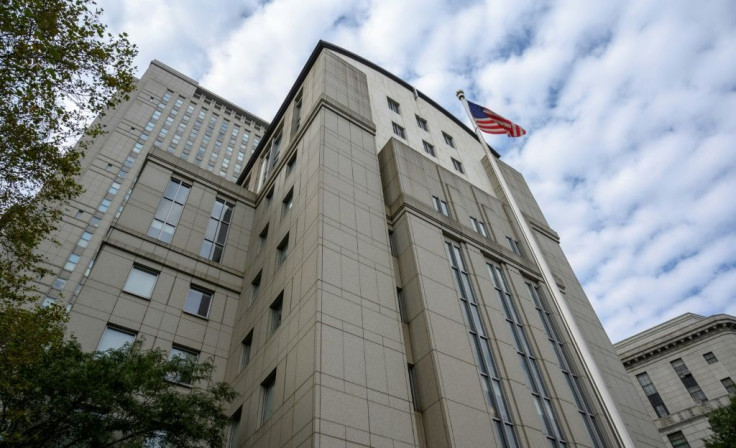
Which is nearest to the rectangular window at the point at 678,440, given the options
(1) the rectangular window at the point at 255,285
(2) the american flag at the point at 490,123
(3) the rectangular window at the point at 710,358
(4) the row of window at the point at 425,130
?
(3) the rectangular window at the point at 710,358

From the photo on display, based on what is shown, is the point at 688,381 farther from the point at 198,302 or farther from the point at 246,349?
the point at 198,302

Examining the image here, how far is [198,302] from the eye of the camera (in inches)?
1084

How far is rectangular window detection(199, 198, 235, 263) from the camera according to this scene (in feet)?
101

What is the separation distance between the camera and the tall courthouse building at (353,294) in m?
19.0

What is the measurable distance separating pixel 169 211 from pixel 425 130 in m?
21.4

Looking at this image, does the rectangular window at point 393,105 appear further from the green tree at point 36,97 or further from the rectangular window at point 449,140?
the green tree at point 36,97

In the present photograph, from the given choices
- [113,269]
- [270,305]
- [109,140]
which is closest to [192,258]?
[113,269]

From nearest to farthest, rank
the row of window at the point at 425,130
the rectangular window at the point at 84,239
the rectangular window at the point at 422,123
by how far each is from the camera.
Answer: the row of window at the point at 425,130 < the rectangular window at the point at 422,123 < the rectangular window at the point at 84,239

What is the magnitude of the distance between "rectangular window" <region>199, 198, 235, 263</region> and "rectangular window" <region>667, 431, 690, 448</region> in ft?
146

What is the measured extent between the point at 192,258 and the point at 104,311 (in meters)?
6.01

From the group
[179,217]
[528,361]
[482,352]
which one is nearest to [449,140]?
[528,361]

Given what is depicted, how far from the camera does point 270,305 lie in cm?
2414

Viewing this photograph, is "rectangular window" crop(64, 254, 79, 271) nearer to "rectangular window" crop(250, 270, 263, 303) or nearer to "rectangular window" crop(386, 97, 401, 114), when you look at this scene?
"rectangular window" crop(250, 270, 263, 303)

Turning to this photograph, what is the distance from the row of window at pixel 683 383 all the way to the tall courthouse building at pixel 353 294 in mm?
21365
